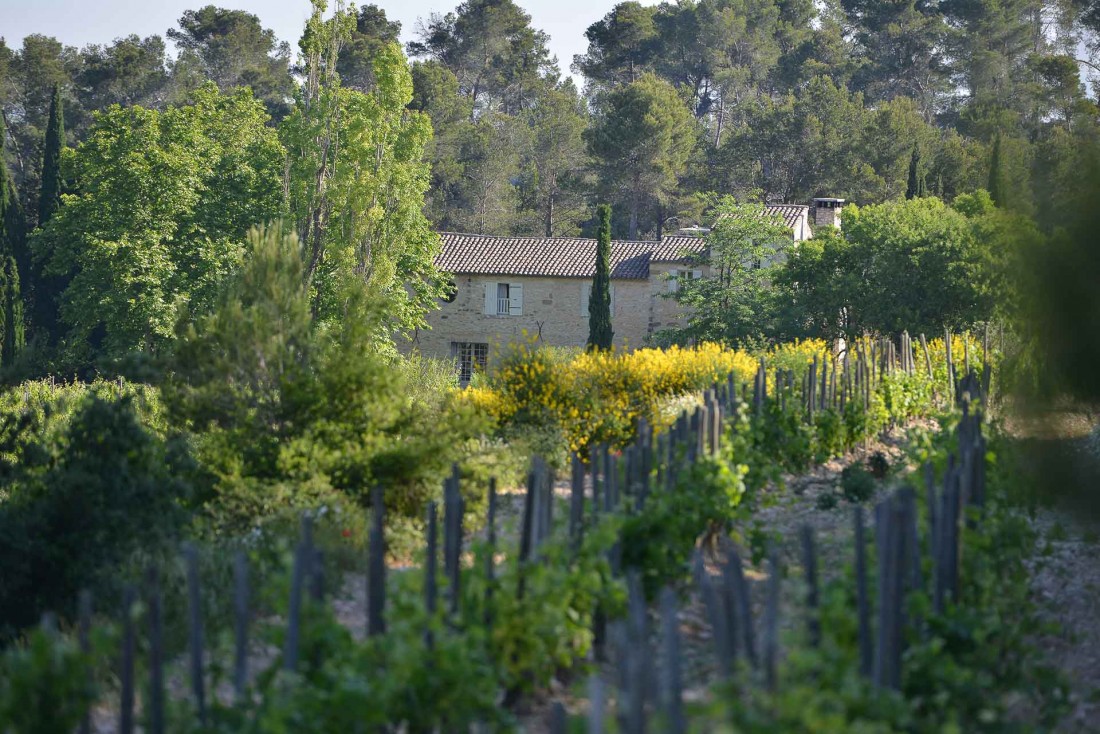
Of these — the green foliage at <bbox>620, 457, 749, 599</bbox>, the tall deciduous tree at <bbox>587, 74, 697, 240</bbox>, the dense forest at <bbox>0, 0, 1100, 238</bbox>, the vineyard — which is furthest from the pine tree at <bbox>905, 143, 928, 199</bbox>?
the green foliage at <bbox>620, 457, 749, 599</bbox>

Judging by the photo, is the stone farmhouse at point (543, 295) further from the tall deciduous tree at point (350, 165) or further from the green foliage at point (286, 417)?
the green foliage at point (286, 417)

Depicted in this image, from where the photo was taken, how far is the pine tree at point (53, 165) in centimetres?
3922

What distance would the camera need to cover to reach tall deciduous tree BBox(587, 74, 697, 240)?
2021 inches

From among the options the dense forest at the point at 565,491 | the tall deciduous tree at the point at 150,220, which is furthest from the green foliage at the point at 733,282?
the tall deciduous tree at the point at 150,220

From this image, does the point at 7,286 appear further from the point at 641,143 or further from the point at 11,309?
the point at 641,143

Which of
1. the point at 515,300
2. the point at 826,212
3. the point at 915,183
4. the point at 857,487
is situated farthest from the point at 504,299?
the point at 857,487

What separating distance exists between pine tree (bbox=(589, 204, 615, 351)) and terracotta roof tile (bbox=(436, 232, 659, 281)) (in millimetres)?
4138

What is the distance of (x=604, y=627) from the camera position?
305 inches

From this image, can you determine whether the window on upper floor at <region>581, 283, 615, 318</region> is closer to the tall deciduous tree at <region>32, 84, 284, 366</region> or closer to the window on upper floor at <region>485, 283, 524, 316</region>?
the window on upper floor at <region>485, 283, 524, 316</region>

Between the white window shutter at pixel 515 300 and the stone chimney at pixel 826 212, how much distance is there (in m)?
11.1

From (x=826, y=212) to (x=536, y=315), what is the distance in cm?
1153

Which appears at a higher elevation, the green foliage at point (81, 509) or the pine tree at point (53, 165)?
the pine tree at point (53, 165)

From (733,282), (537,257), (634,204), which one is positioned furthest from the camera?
(634,204)

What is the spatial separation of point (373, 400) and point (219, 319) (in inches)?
64.5
